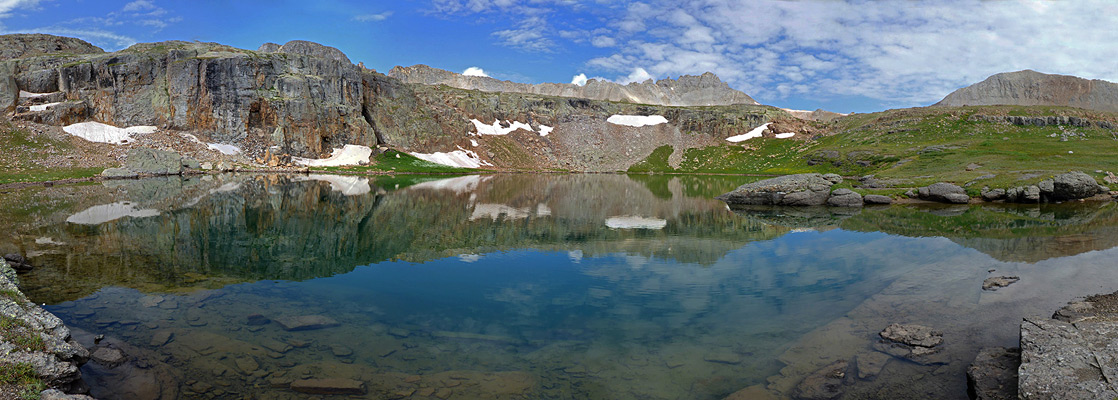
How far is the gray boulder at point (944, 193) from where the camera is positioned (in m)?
43.2

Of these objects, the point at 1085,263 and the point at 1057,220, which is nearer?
the point at 1085,263

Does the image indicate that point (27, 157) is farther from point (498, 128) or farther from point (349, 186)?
point (498, 128)

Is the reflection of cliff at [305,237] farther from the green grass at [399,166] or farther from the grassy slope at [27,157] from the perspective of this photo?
the green grass at [399,166]

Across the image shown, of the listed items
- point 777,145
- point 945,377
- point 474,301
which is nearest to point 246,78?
point 474,301

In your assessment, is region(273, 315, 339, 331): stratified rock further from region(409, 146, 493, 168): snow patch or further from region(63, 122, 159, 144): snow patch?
region(409, 146, 493, 168): snow patch

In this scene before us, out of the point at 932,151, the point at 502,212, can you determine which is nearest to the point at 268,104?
the point at 502,212

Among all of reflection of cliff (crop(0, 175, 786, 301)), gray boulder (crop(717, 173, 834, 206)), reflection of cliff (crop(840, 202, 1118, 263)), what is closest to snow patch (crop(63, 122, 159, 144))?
reflection of cliff (crop(0, 175, 786, 301))

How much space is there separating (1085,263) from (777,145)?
148 meters

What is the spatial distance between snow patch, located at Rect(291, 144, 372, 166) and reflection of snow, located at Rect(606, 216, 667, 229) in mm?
91440

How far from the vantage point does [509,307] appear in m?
13.4

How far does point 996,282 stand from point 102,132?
123438 millimetres

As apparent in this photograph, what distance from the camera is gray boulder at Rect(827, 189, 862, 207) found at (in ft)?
142

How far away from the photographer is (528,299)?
14234mm

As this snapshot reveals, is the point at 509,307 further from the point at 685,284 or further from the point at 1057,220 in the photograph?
the point at 1057,220
